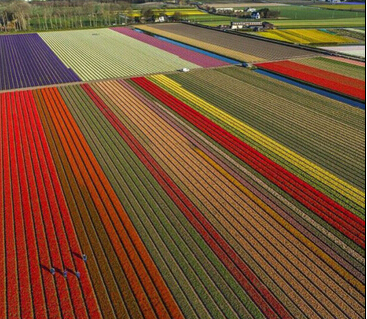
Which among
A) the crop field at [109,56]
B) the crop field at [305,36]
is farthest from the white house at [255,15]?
the crop field at [109,56]

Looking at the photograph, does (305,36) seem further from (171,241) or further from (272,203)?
(171,241)

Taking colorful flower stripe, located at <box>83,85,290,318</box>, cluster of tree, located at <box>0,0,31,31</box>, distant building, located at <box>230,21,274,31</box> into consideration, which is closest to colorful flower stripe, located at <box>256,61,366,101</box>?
colorful flower stripe, located at <box>83,85,290,318</box>

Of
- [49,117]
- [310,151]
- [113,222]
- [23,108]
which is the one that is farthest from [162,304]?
[23,108]

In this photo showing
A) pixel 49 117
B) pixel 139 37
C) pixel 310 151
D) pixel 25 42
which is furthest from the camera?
pixel 139 37

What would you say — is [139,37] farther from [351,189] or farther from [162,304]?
[162,304]

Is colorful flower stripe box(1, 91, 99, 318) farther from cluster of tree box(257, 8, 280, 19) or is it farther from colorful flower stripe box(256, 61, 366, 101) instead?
A: cluster of tree box(257, 8, 280, 19)

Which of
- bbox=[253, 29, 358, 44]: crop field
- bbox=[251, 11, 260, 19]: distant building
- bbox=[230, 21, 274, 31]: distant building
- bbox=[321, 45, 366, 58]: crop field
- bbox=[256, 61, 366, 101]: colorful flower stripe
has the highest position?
bbox=[251, 11, 260, 19]: distant building
